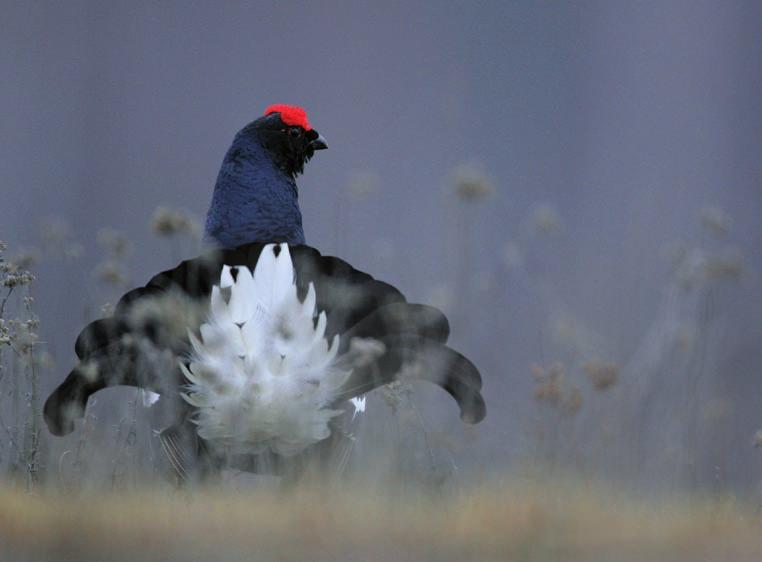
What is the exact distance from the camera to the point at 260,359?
102 inches

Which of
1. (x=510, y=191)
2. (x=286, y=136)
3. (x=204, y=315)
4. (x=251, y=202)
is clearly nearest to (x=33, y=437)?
(x=204, y=315)

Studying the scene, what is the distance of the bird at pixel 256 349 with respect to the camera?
8.41 feet

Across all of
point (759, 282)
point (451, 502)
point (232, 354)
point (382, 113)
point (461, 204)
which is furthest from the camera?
point (382, 113)

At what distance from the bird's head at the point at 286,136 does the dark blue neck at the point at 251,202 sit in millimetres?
34

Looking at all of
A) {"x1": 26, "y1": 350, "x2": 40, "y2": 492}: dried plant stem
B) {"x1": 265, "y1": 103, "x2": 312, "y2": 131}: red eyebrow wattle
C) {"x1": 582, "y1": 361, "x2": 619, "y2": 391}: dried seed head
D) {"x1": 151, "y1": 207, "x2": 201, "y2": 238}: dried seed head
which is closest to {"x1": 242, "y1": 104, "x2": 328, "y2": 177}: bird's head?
{"x1": 265, "y1": 103, "x2": 312, "y2": 131}: red eyebrow wattle

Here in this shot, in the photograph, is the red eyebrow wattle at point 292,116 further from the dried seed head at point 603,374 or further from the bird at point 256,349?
the dried seed head at point 603,374

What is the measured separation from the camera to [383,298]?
2.60m

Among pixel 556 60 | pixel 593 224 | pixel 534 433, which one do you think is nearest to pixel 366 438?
pixel 534 433

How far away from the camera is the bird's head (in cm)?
335

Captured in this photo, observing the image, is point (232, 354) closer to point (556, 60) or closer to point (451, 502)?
Result: point (451, 502)

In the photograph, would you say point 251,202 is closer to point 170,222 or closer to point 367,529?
point 170,222

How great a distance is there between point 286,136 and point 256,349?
96cm

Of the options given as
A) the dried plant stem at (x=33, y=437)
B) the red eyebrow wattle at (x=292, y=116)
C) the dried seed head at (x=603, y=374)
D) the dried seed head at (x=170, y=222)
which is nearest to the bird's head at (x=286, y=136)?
the red eyebrow wattle at (x=292, y=116)

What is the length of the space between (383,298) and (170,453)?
1.97 ft
